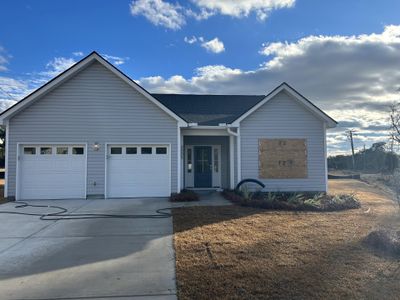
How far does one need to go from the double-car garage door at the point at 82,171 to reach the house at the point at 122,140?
4 cm

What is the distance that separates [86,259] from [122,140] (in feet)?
26.9

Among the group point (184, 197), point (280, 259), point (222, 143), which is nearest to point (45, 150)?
point (184, 197)

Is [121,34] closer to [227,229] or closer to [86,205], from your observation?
[86,205]

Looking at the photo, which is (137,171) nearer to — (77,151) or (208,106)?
(77,151)

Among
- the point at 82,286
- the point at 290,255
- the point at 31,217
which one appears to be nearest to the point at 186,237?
the point at 290,255

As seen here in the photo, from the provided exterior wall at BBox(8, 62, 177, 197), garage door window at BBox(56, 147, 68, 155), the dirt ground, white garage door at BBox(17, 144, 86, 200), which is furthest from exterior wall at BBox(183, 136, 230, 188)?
the dirt ground

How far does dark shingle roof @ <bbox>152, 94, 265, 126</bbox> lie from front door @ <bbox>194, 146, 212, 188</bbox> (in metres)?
1.77

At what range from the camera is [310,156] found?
47.3 feet

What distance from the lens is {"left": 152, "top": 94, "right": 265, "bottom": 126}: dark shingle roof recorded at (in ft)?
49.6

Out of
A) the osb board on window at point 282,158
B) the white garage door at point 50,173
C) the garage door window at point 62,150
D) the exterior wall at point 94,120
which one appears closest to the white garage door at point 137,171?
the exterior wall at point 94,120

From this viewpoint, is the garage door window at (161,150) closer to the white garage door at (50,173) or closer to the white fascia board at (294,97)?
the white garage door at (50,173)

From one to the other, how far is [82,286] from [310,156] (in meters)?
12.1

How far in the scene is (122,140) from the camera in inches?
526

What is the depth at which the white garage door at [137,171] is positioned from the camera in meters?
13.4
